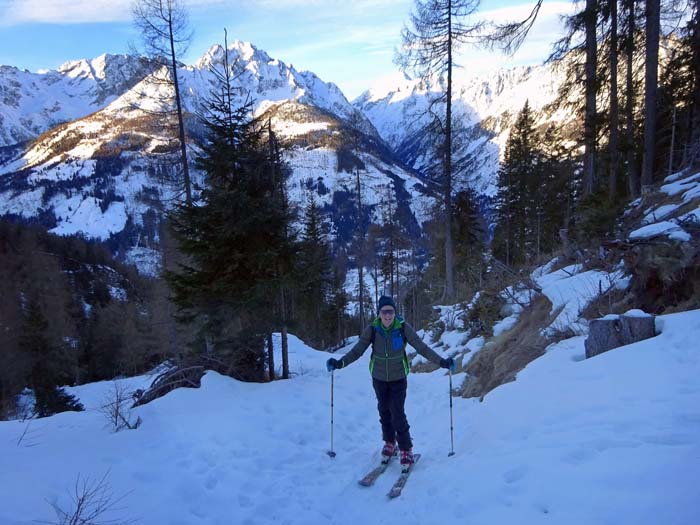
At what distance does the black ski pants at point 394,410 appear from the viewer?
17.0 feet

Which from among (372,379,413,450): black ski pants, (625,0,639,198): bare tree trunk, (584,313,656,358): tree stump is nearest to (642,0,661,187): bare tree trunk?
(625,0,639,198): bare tree trunk

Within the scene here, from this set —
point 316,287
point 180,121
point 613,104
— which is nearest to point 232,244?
point 180,121

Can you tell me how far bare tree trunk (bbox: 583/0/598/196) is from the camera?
11.4 m

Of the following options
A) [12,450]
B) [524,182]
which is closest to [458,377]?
[12,450]

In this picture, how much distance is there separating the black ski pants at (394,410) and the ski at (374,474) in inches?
12.2

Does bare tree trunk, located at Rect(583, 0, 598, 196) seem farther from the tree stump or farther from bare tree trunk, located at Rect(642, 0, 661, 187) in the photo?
the tree stump

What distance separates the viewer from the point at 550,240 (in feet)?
83.0

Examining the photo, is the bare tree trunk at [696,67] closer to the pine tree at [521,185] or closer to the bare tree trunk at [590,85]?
the bare tree trunk at [590,85]

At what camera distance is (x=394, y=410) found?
5.25m

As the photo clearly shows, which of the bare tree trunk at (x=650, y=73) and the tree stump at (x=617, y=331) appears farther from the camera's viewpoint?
the bare tree trunk at (x=650, y=73)

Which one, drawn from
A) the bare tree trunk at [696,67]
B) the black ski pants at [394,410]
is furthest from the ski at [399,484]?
the bare tree trunk at [696,67]

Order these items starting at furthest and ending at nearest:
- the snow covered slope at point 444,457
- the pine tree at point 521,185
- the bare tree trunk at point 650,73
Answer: the pine tree at point 521,185 → the bare tree trunk at point 650,73 → the snow covered slope at point 444,457

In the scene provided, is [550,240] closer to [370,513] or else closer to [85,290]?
[370,513]

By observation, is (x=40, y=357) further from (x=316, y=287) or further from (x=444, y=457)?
(x=444, y=457)
